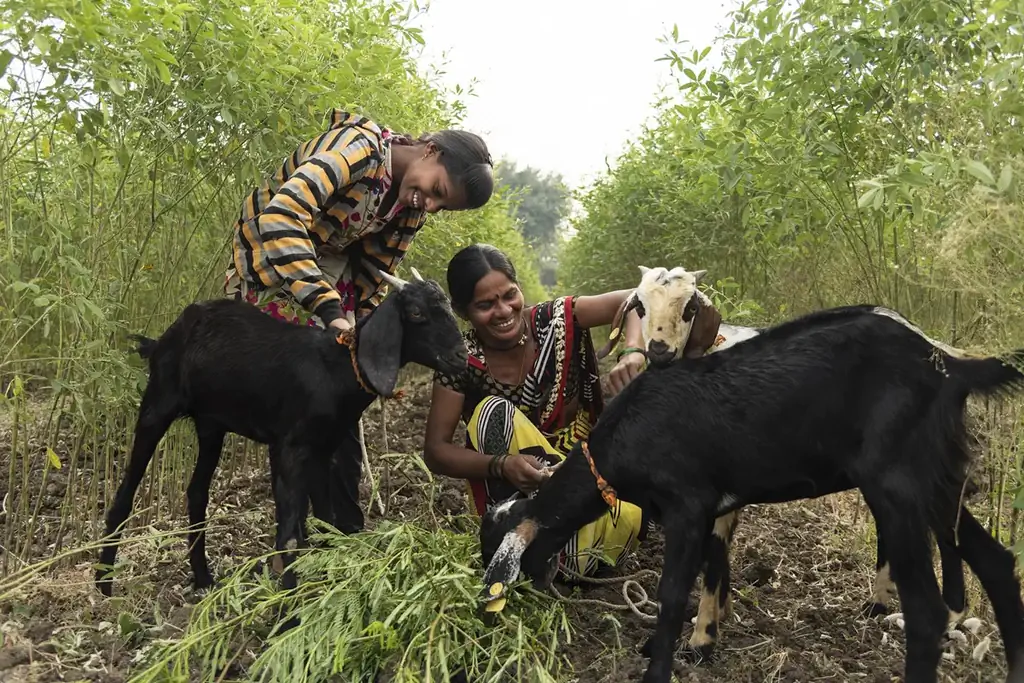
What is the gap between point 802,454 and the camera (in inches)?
111

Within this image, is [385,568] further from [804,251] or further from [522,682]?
[804,251]

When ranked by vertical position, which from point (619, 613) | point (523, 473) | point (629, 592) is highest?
point (523, 473)

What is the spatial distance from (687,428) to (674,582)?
478 mm

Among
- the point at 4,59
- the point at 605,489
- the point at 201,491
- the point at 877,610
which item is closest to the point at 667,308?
the point at 605,489

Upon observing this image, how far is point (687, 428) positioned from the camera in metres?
2.90

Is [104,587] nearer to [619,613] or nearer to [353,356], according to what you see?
[353,356]

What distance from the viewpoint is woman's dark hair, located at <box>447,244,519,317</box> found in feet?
12.6

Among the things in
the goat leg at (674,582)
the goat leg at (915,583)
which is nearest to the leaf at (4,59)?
the goat leg at (674,582)

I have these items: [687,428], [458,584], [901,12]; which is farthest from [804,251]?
[458,584]

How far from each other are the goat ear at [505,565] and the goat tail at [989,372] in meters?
1.40

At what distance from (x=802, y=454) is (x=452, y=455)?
164 centimetres

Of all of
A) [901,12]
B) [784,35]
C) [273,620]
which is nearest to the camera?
[273,620]

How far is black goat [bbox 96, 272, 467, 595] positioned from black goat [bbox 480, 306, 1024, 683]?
2.18 feet

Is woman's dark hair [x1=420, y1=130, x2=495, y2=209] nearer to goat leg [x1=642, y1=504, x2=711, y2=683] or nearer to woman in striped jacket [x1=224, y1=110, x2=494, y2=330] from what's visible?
woman in striped jacket [x1=224, y1=110, x2=494, y2=330]
